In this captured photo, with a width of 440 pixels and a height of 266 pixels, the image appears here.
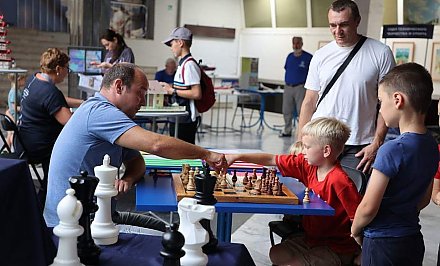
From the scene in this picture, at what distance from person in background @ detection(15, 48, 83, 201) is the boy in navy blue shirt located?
267 cm

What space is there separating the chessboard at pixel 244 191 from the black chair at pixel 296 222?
411 mm

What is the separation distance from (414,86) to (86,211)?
1.26 metres

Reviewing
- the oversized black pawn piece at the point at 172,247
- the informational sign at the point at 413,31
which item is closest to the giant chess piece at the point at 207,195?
the oversized black pawn piece at the point at 172,247

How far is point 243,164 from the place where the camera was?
2.87 metres

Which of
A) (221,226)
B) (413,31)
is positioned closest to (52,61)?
(221,226)

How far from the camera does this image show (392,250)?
2.07 meters

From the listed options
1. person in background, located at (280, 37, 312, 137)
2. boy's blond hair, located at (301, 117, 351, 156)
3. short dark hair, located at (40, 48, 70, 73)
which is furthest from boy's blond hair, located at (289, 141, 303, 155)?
person in background, located at (280, 37, 312, 137)

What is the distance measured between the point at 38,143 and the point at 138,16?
9.50 m

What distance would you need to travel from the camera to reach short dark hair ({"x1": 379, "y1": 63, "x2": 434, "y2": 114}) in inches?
77.8

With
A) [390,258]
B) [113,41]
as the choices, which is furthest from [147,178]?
[113,41]

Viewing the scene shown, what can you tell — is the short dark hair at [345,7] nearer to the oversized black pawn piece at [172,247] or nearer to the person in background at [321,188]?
the person in background at [321,188]

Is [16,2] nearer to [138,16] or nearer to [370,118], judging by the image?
[138,16]

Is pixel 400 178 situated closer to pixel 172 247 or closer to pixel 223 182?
pixel 223 182

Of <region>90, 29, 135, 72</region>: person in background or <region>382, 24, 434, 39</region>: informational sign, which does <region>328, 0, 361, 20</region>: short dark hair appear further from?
<region>382, 24, 434, 39</region>: informational sign
